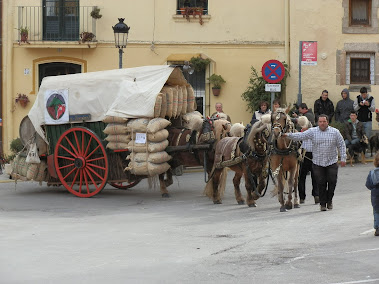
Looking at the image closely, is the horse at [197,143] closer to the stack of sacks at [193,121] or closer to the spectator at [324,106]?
the stack of sacks at [193,121]

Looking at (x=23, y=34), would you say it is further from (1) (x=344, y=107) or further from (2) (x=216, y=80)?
(1) (x=344, y=107)

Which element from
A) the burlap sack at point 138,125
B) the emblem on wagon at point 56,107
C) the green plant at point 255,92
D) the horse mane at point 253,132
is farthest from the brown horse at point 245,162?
the green plant at point 255,92

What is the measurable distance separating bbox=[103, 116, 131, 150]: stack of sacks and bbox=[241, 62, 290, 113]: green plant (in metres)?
10.4

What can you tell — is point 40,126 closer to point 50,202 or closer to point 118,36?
point 50,202

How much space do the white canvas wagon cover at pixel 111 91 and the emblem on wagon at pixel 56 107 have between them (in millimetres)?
68

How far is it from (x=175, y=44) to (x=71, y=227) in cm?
1472

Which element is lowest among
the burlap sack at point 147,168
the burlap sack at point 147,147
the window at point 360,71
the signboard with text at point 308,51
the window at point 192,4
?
the burlap sack at point 147,168

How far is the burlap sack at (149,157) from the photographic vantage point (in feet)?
56.0

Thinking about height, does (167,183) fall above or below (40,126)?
below

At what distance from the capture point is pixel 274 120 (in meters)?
15.3

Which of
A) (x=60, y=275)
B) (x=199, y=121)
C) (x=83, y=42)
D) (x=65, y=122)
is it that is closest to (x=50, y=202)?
(x=65, y=122)

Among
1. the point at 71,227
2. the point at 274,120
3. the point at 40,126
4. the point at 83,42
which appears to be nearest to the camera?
the point at 71,227

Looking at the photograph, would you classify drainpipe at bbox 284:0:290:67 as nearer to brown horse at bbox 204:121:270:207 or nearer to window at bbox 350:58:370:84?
window at bbox 350:58:370:84

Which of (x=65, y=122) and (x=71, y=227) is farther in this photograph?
(x=65, y=122)
